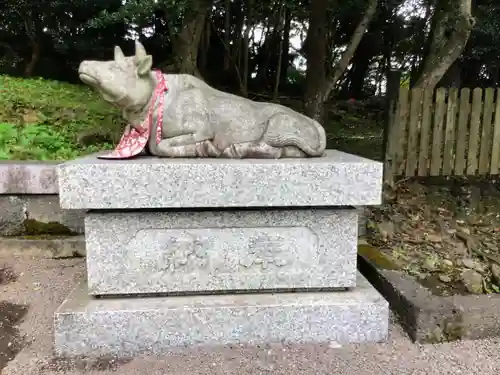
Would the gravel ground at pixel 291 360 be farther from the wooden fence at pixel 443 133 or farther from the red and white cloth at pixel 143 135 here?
the wooden fence at pixel 443 133

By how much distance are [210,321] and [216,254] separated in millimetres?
360

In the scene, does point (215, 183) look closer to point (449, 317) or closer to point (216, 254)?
point (216, 254)

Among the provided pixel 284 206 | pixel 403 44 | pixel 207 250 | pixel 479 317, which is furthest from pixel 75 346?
Result: pixel 403 44

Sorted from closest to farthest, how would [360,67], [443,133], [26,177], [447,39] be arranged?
[26,177]
[443,133]
[447,39]
[360,67]

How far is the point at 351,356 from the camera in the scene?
2408 millimetres

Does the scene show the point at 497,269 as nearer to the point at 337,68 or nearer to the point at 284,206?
the point at 284,206

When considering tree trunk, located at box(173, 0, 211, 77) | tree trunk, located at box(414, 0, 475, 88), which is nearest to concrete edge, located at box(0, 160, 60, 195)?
tree trunk, located at box(173, 0, 211, 77)

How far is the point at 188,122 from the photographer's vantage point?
2.53 metres

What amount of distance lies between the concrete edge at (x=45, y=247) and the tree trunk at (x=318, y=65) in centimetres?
307

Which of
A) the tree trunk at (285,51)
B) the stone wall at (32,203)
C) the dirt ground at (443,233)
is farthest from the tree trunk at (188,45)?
the tree trunk at (285,51)

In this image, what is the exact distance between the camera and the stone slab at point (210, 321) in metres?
2.39

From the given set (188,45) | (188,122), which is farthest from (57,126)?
(188,122)

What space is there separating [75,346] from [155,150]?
1.14 meters

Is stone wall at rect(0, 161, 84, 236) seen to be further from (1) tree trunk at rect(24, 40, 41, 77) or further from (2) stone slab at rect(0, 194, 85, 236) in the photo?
(1) tree trunk at rect(24, 40, 41, 77)
